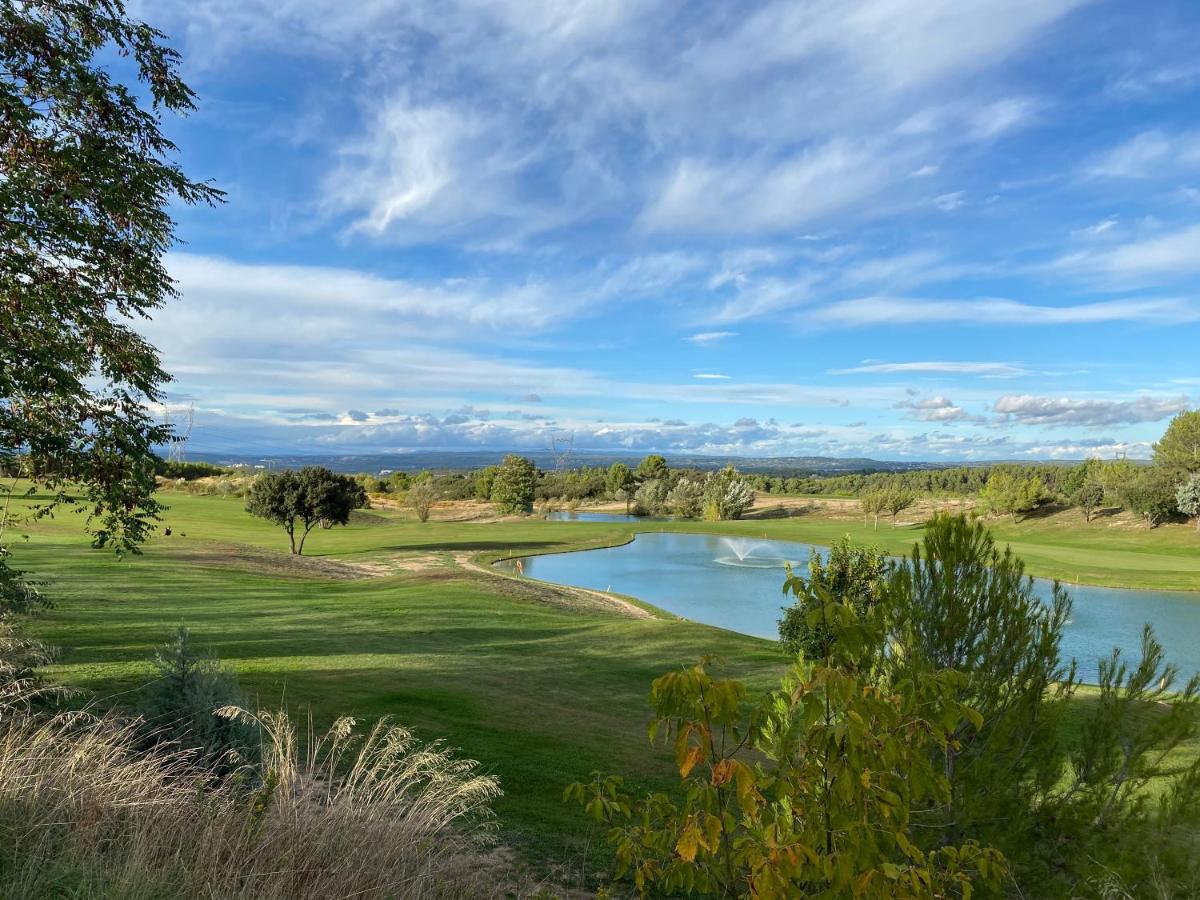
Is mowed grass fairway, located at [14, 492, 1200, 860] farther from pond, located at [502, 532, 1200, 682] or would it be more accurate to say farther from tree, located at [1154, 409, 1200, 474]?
tree, located at [1154, 409, 1200, 474]

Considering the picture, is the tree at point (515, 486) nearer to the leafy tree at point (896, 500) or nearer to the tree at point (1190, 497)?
the leafy tree at point (896, 500)

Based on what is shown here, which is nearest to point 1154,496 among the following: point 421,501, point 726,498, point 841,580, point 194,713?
point 726,498

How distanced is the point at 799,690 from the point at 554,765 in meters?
8.58

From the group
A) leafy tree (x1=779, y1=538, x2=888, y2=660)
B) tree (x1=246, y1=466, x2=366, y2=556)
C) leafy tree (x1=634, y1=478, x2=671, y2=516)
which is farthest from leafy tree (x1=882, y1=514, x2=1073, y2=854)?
leafy tree (x1=634, y1=478, x2=671, y2=516)

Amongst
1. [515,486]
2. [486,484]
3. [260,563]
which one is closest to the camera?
[260,563]

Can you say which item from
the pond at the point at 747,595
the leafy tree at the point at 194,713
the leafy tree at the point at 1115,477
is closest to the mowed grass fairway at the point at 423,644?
the leafy tree at the point at 194,713

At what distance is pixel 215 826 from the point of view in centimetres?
471

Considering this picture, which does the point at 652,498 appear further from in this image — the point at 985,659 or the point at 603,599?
the point at 985,659

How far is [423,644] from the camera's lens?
Answer: 2072cm

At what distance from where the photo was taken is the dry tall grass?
162 inches

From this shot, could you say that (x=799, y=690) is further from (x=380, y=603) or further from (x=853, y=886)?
(x=380, y=603)

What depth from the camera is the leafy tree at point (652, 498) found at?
10006 centimetres

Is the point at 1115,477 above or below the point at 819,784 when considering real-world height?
above

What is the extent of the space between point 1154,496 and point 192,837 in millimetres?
83953
